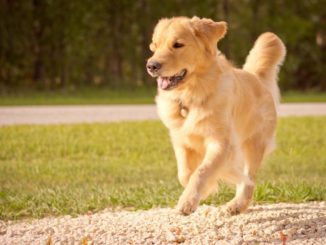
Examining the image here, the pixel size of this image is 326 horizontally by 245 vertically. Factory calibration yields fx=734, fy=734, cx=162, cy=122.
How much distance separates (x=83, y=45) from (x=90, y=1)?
5.69ft

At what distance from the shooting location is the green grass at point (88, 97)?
20.6 meters

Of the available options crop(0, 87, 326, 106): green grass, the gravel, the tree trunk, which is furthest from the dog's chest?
the tree trunk

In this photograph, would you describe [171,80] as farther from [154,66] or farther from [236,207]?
[236,207]

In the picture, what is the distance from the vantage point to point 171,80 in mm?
5824

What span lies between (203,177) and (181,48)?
1.05 metres

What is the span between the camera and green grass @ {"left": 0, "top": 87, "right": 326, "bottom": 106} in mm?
20641

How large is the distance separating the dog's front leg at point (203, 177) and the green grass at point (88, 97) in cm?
1454

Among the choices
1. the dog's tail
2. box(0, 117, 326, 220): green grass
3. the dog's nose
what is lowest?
box(0, 117, 326, 220): green grass

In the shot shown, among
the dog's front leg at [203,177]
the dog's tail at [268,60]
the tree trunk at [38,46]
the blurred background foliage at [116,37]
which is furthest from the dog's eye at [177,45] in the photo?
the tree trunk at [38,46]

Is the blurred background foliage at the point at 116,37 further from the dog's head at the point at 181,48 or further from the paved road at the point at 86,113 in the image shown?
the dog's head at the point at 181,48

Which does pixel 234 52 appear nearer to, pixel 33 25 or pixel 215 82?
pixel 33 25

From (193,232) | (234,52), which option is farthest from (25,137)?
Answer: (234,52)

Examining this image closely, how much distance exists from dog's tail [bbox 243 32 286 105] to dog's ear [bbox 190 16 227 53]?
1.34 m

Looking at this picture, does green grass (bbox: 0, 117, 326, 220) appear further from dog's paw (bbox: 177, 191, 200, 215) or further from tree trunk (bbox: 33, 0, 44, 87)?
tree trunk (bbox: 33, 0, 44, 87)
